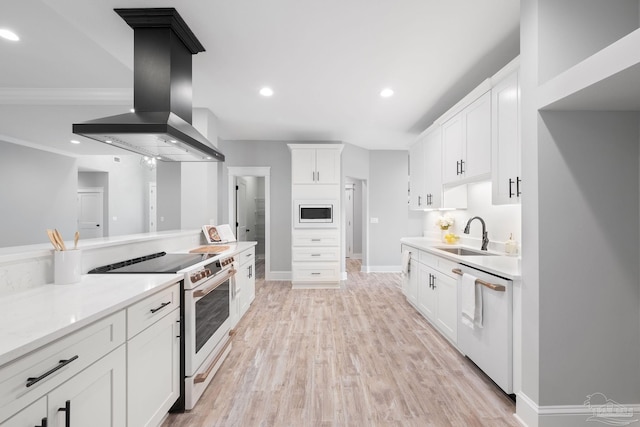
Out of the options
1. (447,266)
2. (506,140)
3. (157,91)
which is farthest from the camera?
(447,266)

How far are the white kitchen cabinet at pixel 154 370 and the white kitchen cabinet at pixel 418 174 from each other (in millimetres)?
3553

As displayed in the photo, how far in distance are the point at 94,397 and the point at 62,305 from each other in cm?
41

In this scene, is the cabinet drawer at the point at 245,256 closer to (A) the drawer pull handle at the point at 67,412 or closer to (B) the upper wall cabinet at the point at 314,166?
(B) the upper wall cabinet at the point at 314,166

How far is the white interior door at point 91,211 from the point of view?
25.7ft

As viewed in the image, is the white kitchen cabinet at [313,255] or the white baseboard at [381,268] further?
the white baseboard at [381,268]

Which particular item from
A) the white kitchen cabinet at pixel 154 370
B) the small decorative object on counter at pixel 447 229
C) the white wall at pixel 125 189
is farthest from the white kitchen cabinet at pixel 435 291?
the white wall at pixel 125 189

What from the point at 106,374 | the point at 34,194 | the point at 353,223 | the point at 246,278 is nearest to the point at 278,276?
the point at 246,278

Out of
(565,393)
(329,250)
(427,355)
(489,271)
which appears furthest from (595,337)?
Answer: (329,250)

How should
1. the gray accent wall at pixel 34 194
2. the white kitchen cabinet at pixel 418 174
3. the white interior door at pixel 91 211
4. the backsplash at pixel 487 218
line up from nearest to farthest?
the backsplash at pixel 487 218 < the white kitchen cabinet at pixel 418 174 < the gray accent wall at pixel 34 194 < the white interior door at pixel 91 211

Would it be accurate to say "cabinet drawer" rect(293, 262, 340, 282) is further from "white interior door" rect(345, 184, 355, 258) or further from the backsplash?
"white interior door" rect(345, 184, 355, 258)

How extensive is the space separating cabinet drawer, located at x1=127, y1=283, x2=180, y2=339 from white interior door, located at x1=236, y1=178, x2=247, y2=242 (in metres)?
4.02

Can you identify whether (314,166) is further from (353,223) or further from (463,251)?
(353,223)

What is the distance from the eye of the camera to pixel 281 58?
2617 mm

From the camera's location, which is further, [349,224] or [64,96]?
[349,224]
